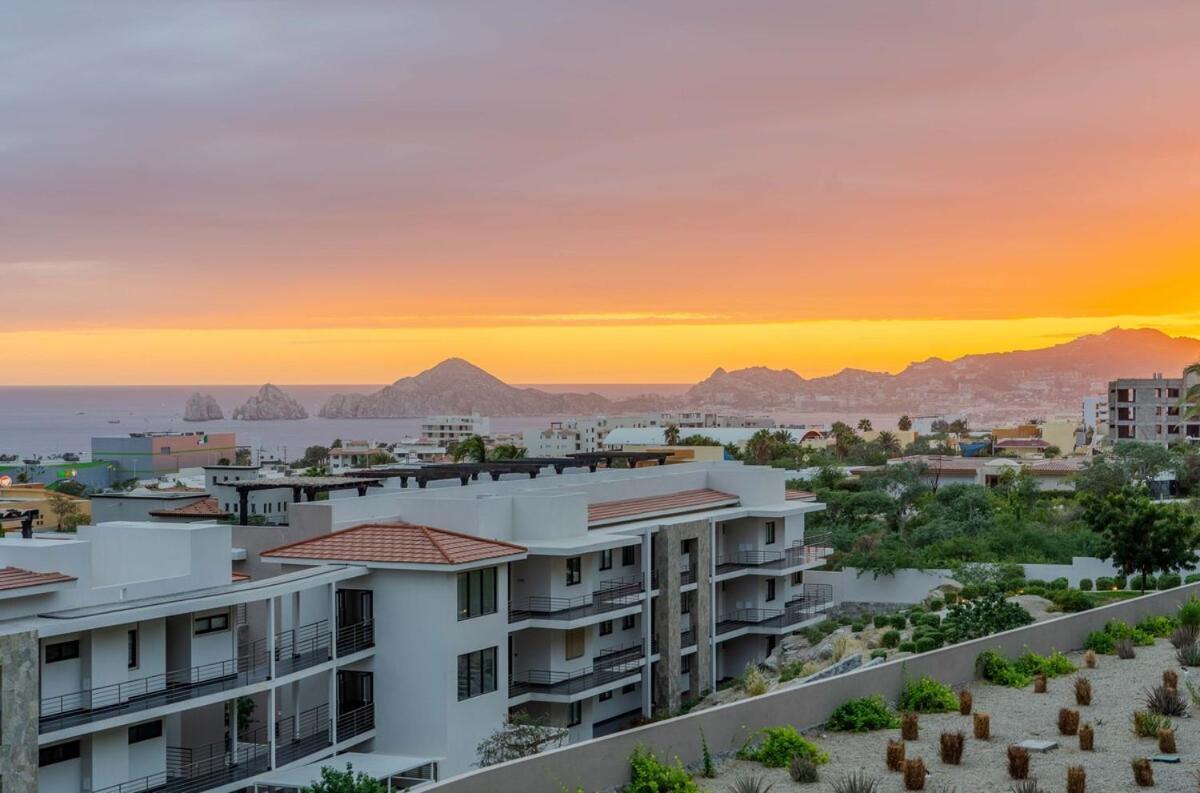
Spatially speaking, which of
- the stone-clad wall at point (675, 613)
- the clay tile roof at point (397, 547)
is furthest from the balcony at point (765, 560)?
the clay tile roof at point (397, 547)

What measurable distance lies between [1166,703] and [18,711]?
1791cm

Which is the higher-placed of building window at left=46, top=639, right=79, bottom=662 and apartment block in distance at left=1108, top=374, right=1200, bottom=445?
apartment block in distance at left=1108, top=374, right=1200, bottom=445

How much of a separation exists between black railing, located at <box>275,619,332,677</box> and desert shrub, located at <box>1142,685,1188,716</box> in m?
18.2

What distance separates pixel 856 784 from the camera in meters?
14.5

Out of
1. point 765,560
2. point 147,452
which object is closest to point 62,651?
point 765,560

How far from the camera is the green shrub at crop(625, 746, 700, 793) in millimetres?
14391

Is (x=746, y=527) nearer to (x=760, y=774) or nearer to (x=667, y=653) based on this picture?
(x=667, y=653)

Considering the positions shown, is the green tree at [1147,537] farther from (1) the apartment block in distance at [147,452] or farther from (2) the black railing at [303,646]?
(1) the apartment block in distance at [147,452]

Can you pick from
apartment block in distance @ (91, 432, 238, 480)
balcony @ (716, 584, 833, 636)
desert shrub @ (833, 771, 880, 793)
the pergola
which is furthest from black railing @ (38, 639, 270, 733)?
apartment block in distance @ (91, 432, 238, 480)

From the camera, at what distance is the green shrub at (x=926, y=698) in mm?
18828

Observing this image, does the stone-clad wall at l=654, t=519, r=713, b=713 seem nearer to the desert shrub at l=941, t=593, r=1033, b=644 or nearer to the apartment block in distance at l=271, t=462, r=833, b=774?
the apartment block in distance at l=271, t=462, r=833, b=774

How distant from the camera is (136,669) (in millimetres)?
27141

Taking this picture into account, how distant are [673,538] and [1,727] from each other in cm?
2232

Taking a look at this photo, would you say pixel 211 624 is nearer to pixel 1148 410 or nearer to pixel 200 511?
pixel 200 511
